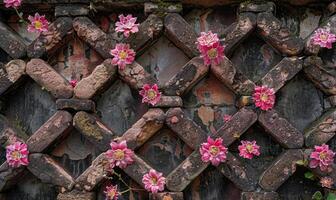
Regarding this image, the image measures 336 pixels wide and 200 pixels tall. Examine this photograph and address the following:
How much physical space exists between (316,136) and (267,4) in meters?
0.90

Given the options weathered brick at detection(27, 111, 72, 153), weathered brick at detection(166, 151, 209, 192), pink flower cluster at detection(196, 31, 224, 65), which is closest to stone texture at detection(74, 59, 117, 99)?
weathered brick at detection(27, 111, 72, 153)

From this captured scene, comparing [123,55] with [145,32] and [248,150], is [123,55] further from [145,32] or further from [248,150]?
[248,150]

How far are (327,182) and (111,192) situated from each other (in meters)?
1.34

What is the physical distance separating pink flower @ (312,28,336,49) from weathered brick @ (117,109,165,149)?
1091 millimetres

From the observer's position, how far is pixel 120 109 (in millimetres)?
2945

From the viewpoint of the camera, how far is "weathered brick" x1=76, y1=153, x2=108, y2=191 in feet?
9.15

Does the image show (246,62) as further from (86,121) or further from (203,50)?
(86,121)

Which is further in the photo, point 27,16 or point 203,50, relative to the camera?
point 27,16

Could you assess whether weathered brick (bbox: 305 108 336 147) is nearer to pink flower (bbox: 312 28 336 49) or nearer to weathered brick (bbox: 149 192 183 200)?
pink flower (bbox: 312 28 336 49)

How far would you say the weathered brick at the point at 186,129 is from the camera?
2.79 meters

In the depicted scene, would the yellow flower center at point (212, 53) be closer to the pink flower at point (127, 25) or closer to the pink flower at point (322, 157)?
the pink flower at point (127, 25)

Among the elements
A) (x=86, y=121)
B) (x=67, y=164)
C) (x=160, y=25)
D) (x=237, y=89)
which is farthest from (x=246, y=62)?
(x=67, y=164)

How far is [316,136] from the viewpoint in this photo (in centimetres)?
279

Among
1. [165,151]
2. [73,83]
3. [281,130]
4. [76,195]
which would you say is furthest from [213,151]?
[73,83]
